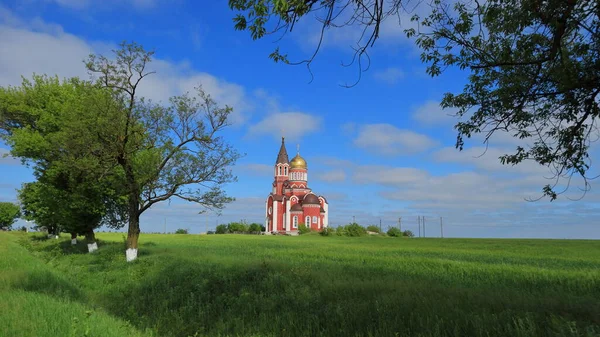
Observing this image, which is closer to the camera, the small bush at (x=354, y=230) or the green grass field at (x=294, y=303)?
the green grass field at (x=294, y=303)

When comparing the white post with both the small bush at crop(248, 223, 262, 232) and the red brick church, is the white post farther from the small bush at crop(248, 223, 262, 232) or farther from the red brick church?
the small bush at crop(248, 223, 262, 232)

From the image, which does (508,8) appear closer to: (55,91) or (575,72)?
(575,72)

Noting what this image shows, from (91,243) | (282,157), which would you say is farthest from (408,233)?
(91,243)

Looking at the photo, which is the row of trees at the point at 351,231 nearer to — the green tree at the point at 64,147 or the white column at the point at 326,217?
the white column at the point at 326,217

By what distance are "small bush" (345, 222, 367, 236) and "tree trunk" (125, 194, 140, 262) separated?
66200mm

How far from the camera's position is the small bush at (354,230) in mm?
86938

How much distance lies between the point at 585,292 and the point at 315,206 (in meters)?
85.7

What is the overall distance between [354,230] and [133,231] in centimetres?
6814

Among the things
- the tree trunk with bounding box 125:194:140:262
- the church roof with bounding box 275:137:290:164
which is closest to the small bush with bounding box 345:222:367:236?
the church roof with bounding box 275:137:290:164

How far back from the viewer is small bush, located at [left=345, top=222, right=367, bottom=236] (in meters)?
86.9

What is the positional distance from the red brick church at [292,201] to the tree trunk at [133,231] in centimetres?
7238

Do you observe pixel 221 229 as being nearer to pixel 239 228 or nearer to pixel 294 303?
pixel 239 228

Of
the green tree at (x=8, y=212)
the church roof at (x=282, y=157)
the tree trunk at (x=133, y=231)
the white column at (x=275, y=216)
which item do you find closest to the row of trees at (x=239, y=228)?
the white column at (x=275, y=216)

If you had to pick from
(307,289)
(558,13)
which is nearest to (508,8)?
(558,13)
